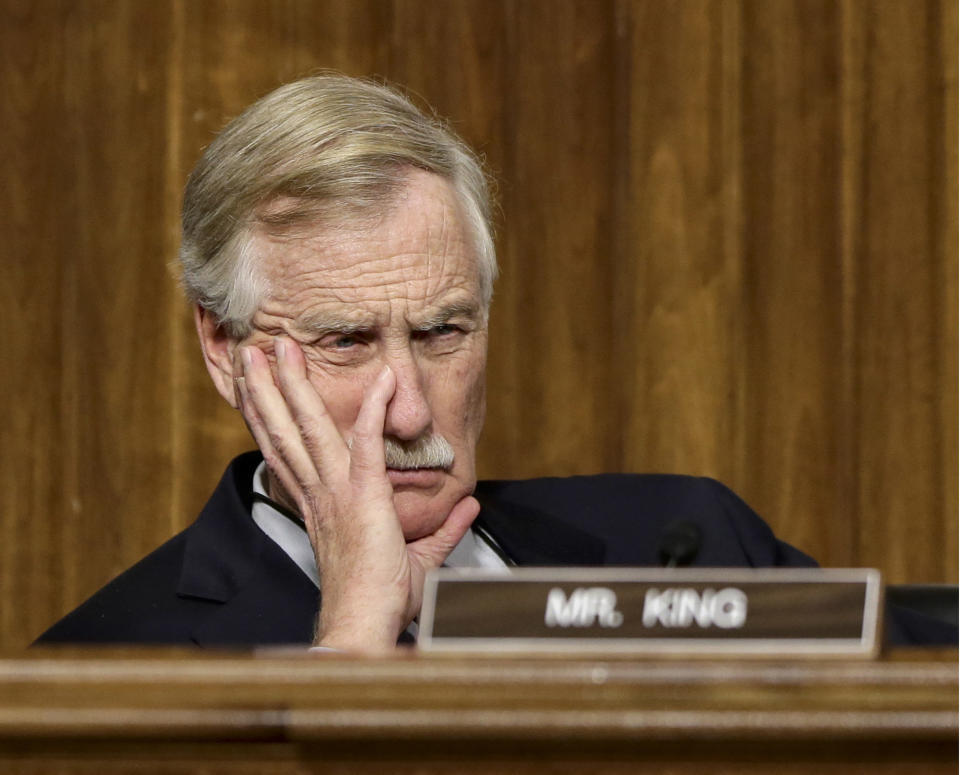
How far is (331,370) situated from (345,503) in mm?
230

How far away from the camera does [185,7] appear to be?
2562mm

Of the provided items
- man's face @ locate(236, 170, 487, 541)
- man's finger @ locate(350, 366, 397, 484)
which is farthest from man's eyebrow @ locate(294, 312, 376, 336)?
man's finger @ locate(350, 366, 397, 484)

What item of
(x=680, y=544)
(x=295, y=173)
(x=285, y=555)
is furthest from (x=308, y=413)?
(x=680, y=544)

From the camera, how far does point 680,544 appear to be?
1072 mm

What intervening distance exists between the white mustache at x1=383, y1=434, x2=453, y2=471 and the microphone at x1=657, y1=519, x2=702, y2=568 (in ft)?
1.88

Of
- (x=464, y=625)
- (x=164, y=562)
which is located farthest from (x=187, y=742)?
(x=164, y=562)

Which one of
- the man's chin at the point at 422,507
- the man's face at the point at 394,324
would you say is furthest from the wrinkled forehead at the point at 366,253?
the man's chin at the point at 422,507

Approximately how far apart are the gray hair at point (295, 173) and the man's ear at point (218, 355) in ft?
0.08

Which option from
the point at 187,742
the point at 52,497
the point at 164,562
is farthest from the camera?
the point at 52,497

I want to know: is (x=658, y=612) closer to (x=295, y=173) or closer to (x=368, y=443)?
(x=368, y=443)

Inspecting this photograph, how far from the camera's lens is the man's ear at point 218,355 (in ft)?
5.85

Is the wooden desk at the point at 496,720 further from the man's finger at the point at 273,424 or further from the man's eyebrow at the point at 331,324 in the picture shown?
the man's eyebrow at the point at 331,324

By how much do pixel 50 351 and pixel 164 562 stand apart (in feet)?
3.23

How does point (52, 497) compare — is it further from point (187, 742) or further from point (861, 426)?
point (187, 742)
